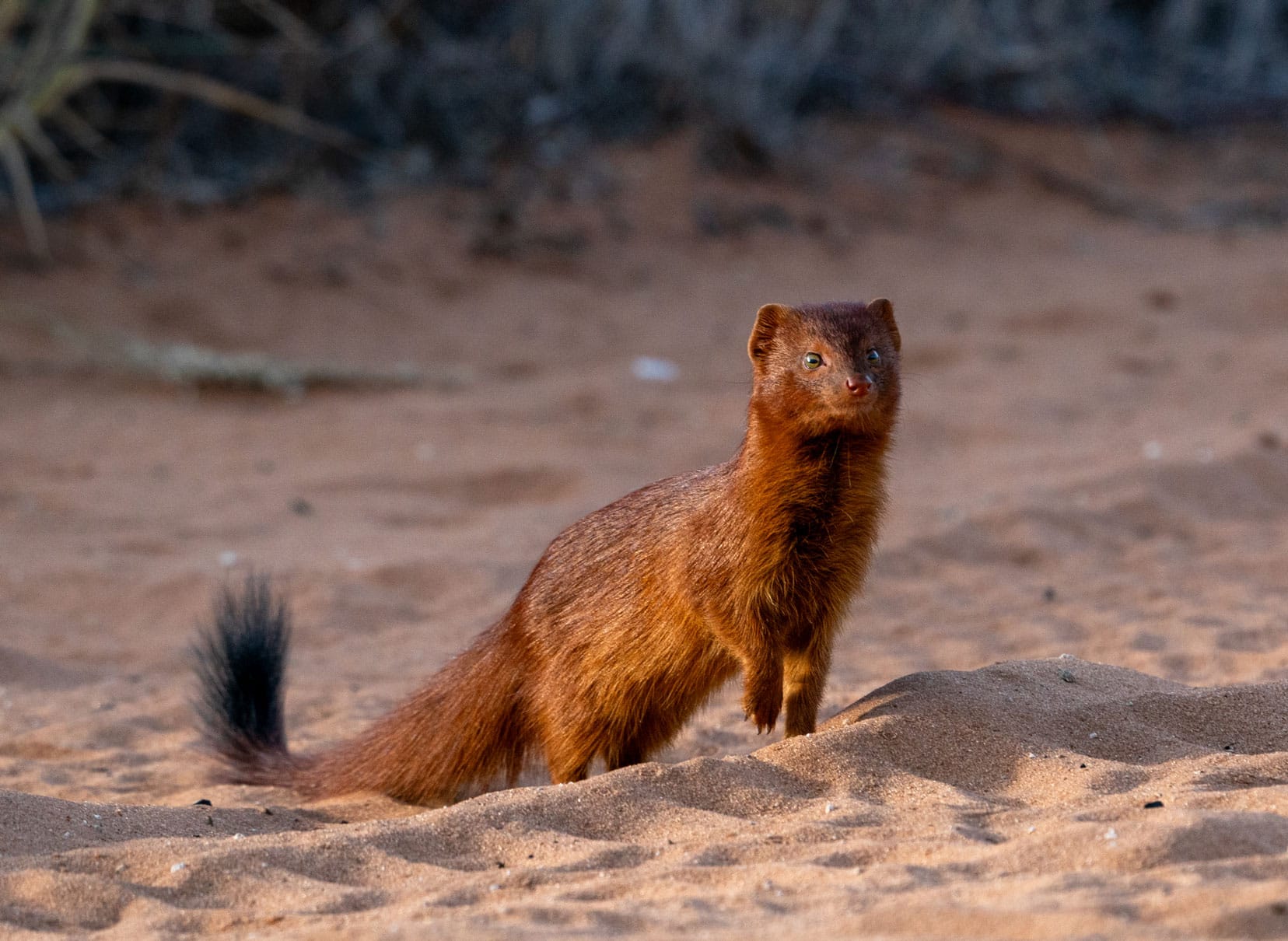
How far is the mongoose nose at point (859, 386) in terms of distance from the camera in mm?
3738

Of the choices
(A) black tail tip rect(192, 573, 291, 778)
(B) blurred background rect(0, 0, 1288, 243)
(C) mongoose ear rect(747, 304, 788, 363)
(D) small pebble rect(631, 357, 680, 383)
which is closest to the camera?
(C) mongoose ear rect(747, 304, 788, 363)

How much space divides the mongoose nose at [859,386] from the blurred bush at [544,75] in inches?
318

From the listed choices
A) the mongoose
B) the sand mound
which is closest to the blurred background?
the mongoose

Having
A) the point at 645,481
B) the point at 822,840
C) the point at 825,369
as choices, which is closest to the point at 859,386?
the point at 825,369

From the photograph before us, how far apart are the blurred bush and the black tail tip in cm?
715

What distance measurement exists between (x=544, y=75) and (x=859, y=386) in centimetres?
1024

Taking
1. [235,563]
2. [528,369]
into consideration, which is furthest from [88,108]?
[235,563]

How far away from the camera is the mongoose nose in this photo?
147 inches

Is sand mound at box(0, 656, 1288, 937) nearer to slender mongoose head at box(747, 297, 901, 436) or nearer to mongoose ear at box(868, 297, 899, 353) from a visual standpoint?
slender mongoose head at box(747, 297, 901, 436)

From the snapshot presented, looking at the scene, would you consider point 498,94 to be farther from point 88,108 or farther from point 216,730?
point 216,730

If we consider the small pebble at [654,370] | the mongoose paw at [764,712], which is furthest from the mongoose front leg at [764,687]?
the small pebble at [654,370]

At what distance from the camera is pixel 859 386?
3.74 m

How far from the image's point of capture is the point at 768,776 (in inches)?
148

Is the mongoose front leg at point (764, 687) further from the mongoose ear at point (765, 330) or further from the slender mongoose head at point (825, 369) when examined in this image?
the mongoose ear at point (765, 330)
